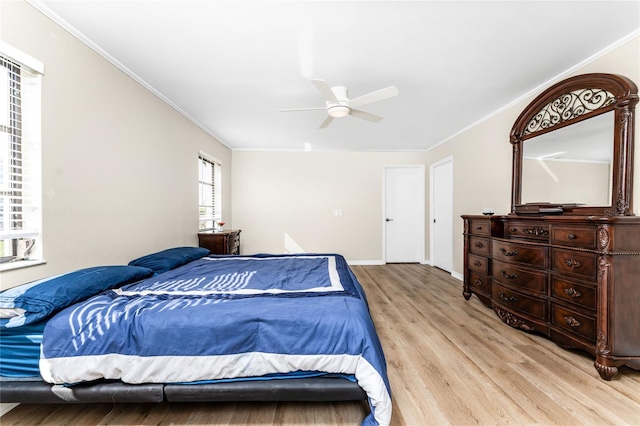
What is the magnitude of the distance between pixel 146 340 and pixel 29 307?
583mm

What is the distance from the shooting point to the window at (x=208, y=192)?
4.26m

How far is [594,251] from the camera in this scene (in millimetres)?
1894

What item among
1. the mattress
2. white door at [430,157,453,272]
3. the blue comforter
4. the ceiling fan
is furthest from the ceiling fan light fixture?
white door at [430,157,453,272]

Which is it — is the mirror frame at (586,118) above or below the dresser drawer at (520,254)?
above

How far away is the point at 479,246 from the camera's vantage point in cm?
321

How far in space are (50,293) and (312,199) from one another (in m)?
4.42

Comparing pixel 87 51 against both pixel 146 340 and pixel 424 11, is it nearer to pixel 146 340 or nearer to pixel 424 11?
pixel 146 340

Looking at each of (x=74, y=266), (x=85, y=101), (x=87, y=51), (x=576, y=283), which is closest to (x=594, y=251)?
(x=576, y=283)

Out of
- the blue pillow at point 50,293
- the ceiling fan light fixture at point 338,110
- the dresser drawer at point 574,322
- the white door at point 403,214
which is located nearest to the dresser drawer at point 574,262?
the dresser drawer at point 574,322

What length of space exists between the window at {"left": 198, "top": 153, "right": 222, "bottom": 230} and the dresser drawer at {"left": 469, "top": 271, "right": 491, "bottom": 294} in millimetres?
3919

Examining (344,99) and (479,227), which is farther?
(479,227)

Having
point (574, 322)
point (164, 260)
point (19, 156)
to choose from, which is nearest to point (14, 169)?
point (19, 156)

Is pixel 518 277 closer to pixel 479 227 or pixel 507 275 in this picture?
pixel 507 275

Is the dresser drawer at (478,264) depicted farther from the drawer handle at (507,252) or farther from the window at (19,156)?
the window at (19,156)
